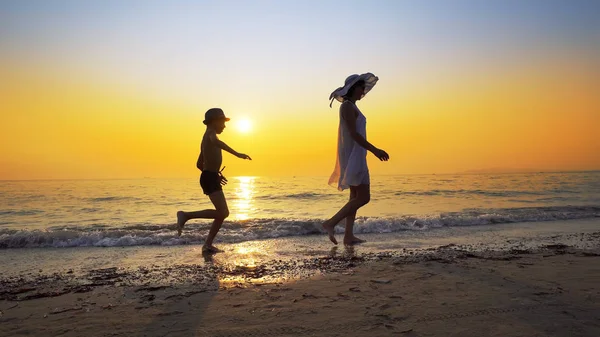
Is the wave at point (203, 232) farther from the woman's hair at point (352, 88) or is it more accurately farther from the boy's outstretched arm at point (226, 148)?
the woman's hair at point (352, 88)

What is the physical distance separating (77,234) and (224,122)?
4269 millimetres

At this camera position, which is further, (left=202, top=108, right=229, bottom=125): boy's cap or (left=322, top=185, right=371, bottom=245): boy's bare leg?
(left=202, top=108, right=229, bottom=125): boy's cap

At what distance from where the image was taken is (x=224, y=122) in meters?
5.53

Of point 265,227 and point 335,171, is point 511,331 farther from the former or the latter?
point 265,227

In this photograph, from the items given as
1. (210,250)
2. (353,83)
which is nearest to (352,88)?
(353,83)

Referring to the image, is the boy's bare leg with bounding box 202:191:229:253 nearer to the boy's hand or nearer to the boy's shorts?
the boy's shorts

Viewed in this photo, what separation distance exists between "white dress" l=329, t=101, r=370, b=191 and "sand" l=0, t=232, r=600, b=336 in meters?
1.26

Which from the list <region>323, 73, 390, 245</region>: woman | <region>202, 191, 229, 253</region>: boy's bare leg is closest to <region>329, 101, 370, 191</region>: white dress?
<region>323, 73, 390, 245</region>: woman

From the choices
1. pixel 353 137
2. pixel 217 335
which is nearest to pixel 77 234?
pixel 353 137

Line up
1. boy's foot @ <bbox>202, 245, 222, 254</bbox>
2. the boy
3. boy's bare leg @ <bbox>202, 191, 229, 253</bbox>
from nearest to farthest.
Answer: the boy
boy's bare leg @ <bbox>202, 191, 229, 253</bbox>
boy's foot @ <bbox>202, 245, 222, 254</bbox>

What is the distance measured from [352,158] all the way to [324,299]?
2.67 m

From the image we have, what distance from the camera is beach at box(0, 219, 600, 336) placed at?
94.3 inches

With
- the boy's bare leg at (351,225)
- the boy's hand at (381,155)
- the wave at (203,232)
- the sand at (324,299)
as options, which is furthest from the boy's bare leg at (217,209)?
the boy's hand at (381,155)

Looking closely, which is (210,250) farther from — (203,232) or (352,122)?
(352,122)
